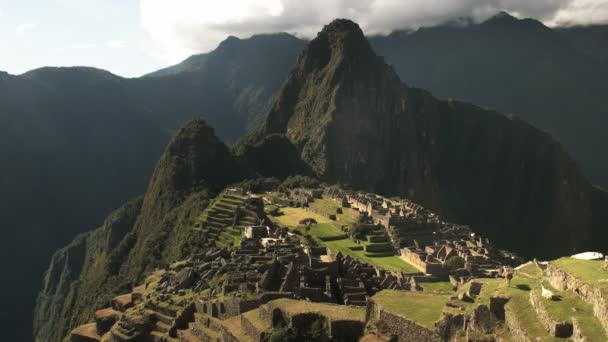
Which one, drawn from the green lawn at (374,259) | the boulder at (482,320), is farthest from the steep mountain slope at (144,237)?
the boulder at (482,320)

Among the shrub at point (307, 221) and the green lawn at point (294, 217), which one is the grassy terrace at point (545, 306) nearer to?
the green lawn at point (294, 217)

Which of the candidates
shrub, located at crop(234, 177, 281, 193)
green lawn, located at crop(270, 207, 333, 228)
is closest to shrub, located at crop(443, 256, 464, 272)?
green lawn, located at crop(270, 207, 333, 228)

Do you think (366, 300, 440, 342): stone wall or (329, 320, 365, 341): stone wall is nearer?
(366, 300, 440, 342): stone wall

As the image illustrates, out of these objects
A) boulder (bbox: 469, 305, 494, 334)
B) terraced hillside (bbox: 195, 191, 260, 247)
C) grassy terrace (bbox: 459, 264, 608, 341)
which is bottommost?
terraced hillside (bbox: 195, 191, 260, 247)

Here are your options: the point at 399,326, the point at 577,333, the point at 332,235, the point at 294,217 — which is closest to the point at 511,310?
the point at 577,333

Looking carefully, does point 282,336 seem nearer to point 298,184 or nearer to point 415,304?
point 415,304

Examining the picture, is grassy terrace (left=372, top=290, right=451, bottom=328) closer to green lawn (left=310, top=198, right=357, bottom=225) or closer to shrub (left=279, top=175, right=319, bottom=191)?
green lawn (left=310, top=198, right=357, bottom=225)
